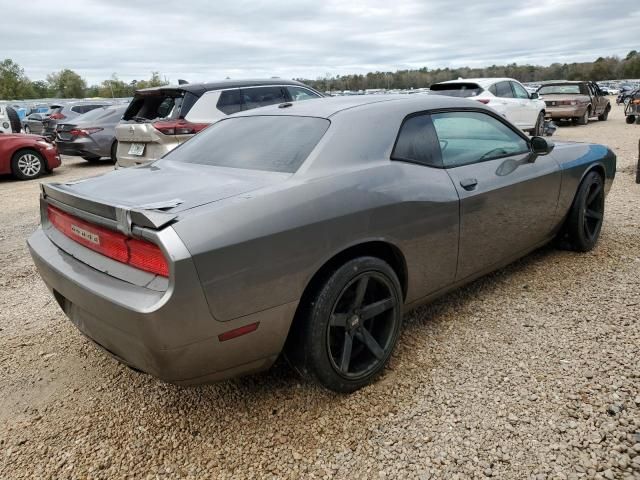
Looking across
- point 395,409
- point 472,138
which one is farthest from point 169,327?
point 472,138

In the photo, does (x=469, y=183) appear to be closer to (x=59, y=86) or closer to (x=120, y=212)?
(x=120, y=212)

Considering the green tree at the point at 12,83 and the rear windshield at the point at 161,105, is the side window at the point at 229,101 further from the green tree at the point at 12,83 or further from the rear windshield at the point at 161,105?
the green tree at the point at 12,83

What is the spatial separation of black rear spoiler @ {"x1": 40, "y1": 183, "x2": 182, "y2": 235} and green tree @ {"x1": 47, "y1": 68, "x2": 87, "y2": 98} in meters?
98.0

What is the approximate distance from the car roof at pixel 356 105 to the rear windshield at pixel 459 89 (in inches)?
323

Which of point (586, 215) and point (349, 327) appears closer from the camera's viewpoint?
point (349, 327)

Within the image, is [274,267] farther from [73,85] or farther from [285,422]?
[73,85]

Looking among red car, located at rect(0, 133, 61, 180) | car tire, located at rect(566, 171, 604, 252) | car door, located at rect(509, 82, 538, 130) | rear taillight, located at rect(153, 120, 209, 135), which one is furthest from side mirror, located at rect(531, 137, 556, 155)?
red car, located at rect(0, 133, 61, 180)

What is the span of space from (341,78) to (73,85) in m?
68.9

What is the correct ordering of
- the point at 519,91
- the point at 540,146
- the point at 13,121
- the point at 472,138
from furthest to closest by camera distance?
the point at 519,91 → the point at 13,121 → the point at 540,146 → the point at 472,138

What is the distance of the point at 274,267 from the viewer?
2.01m

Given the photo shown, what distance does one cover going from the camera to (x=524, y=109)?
1223cm

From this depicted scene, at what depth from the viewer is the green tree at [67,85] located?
87438 millimetres

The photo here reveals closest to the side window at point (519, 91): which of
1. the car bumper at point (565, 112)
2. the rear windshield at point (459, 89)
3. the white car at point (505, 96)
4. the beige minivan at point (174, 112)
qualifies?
the white car at point (505, 96)

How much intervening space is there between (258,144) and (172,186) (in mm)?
625
